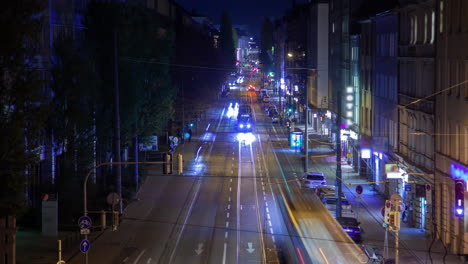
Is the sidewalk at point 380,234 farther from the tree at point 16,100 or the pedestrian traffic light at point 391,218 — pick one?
the tree at point 16,100

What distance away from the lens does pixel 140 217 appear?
42.2 m

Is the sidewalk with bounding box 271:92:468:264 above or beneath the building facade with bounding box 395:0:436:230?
beneath

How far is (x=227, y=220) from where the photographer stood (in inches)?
1599

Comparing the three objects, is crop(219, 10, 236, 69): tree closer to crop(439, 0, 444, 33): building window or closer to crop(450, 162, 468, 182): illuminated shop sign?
crop(439, 0, 444, 33): building window

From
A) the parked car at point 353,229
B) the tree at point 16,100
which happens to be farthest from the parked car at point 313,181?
the tree at point 16,100

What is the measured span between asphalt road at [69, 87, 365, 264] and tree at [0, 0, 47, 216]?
846 cm

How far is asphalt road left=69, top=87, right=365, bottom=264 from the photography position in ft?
106

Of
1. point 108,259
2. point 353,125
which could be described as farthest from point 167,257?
point 353,125

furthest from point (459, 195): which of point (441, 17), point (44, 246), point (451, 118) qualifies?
point (44, 246)

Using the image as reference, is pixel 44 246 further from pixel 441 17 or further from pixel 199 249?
pixel 441 17

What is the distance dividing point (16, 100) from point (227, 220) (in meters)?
18.4

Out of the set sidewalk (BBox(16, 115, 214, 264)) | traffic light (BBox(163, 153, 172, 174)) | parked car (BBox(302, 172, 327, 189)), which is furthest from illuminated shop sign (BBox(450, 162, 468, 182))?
parked car (BBox(302, 172, 327, 189))

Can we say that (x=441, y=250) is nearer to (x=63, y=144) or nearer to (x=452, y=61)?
(x=452, y=61)

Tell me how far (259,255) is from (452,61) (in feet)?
41.4
